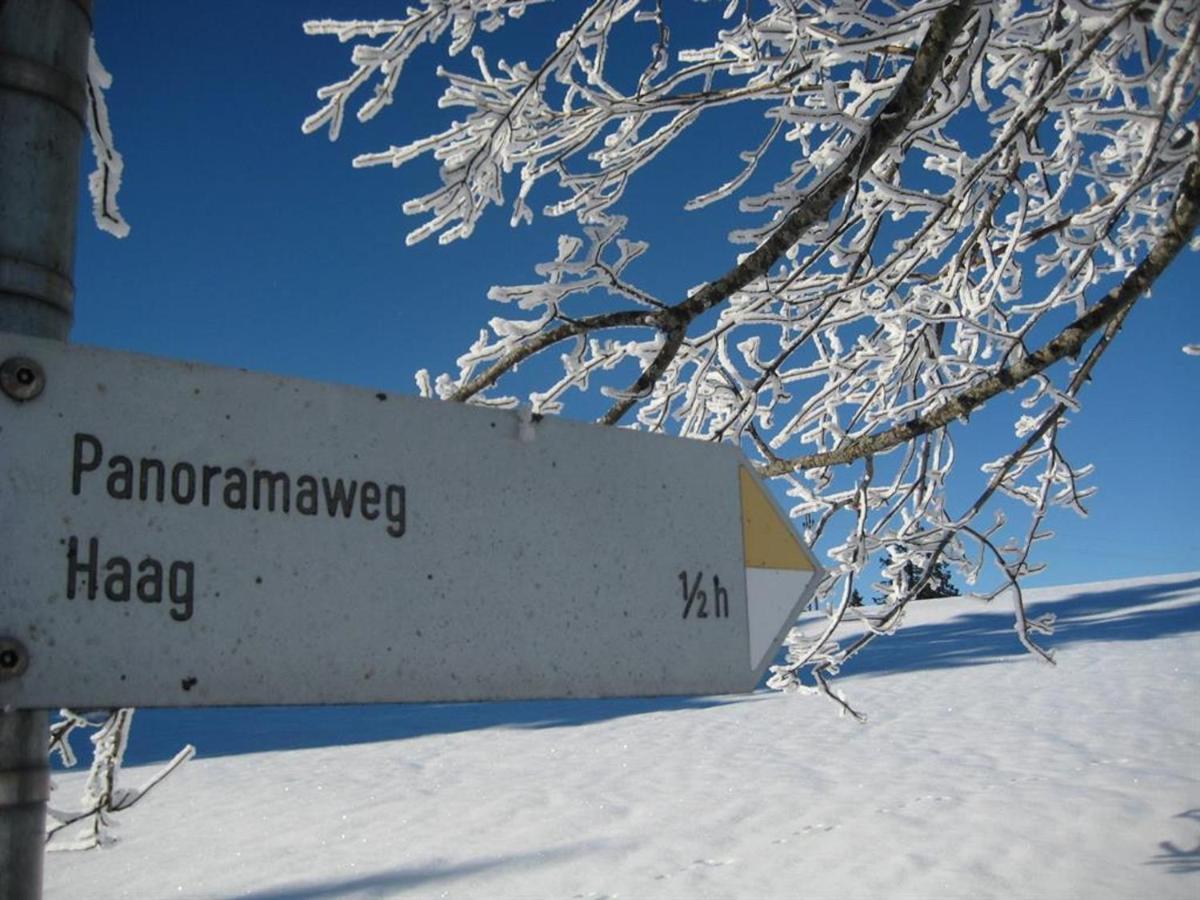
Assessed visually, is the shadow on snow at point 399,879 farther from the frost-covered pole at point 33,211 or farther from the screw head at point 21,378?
the screw head at point 21,378

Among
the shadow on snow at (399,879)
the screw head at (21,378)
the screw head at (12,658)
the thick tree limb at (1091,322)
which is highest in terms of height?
the thick tree limb at (1091,322)

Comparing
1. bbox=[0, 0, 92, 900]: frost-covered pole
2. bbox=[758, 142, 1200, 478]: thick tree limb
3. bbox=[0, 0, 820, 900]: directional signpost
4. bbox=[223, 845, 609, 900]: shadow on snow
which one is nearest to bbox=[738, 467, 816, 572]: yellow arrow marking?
bbox=[0, 0, 820, 900]: directional signpost

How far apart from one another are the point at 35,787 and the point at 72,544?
299 millimetres

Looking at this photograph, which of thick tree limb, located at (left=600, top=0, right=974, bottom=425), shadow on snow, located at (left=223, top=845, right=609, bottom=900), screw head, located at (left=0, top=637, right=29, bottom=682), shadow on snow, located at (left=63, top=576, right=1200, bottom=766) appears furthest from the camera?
shadow on snow, located at (left=63, top=576, right=1200, bottom=766)

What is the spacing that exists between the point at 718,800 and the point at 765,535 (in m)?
7.83

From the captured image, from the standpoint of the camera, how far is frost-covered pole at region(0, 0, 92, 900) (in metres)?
1.15

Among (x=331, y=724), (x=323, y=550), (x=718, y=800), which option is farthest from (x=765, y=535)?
(x=331, y=724)

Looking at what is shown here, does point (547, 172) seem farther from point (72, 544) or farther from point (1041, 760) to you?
point (1041, 760)

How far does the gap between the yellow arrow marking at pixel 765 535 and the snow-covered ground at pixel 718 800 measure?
15.7 ft

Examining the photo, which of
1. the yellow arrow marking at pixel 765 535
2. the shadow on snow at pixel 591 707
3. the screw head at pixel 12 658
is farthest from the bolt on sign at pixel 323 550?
the shadow on snow at pixel 591 707

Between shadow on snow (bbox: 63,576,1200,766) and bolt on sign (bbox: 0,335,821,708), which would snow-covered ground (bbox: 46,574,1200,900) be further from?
bolt on sign (bbox: 0,335,821,708)

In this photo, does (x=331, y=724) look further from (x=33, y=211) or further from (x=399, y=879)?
(x=33, y=211)

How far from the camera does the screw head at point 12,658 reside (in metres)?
1.08

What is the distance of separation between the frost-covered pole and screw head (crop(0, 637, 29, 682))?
0.26 ft
